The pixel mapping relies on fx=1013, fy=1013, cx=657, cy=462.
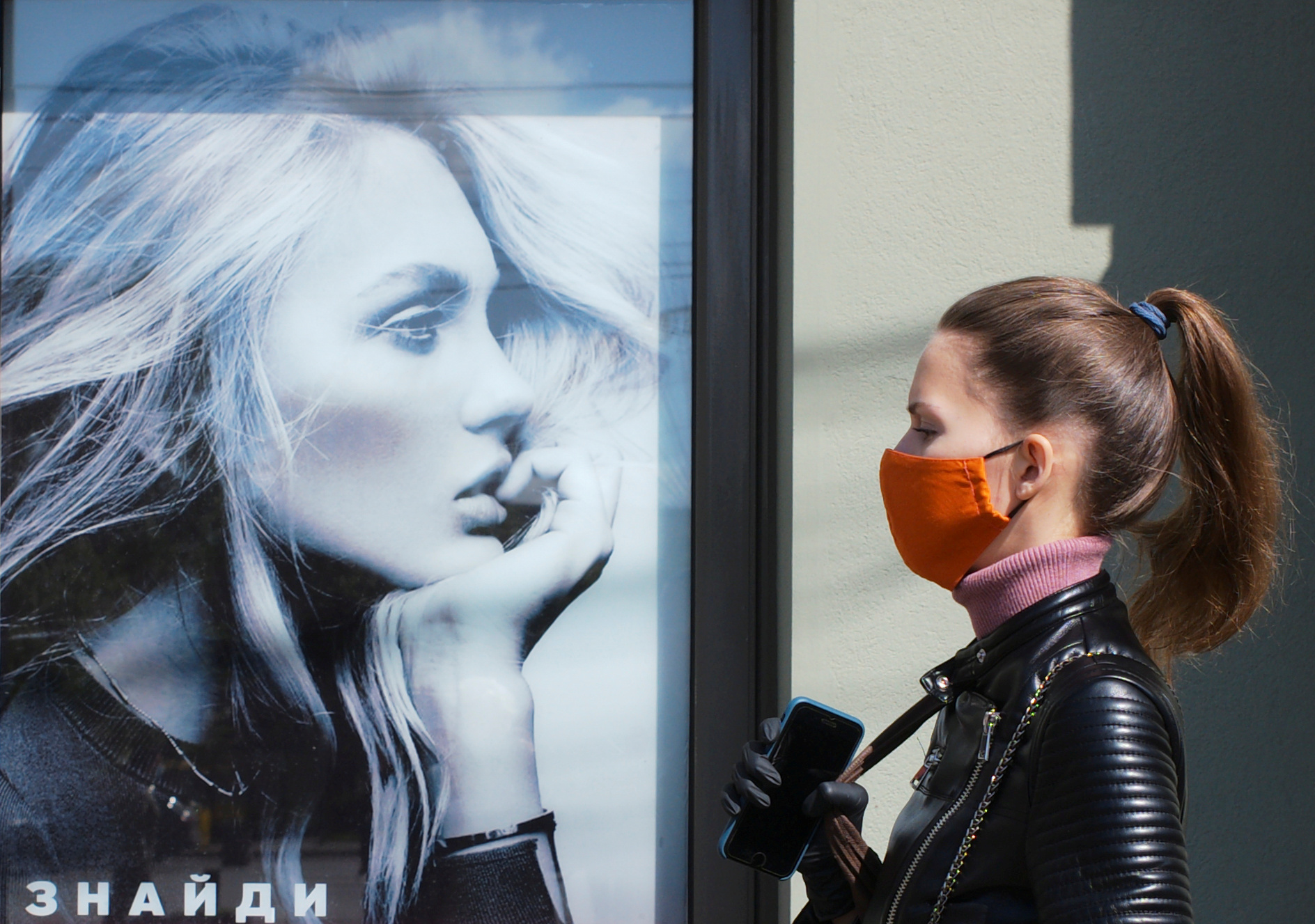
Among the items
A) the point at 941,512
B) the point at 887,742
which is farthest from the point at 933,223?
the point at 887,742

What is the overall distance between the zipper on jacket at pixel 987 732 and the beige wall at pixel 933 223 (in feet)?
3.54

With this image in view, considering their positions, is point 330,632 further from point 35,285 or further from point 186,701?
point 35,285

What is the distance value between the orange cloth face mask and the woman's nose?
4.09ft

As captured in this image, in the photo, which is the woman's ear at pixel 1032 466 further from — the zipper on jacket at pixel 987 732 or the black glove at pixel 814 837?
the black glove at pixel 814 837

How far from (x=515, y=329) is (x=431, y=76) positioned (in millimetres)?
664

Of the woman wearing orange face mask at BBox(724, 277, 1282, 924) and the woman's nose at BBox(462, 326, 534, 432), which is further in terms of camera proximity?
the woman's nose at BBox(462, 326, 534, 432)

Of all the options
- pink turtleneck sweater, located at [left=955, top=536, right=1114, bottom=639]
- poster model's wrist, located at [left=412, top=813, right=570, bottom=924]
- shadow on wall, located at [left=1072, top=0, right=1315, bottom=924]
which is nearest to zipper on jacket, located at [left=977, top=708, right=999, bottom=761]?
pink turtleneck sweater, located at [left=955, top=536, right=1114, bottom=639]

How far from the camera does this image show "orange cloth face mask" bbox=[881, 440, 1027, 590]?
1.28 meters

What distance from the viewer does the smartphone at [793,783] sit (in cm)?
143

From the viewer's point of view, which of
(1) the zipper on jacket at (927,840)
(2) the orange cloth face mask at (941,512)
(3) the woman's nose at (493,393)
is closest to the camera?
(1) the zipper on jacket at (927,840)

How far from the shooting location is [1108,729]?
3.33 feet

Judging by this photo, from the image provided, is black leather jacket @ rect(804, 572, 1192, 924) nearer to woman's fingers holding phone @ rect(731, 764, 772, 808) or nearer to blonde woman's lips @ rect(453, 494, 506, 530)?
woman's fingers holding phone @ rect(731, 764, 772, 808)

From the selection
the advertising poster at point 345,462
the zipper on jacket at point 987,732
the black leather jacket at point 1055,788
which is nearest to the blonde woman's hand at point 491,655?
the advertising poster at point 345,462

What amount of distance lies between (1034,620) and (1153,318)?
426 mm
